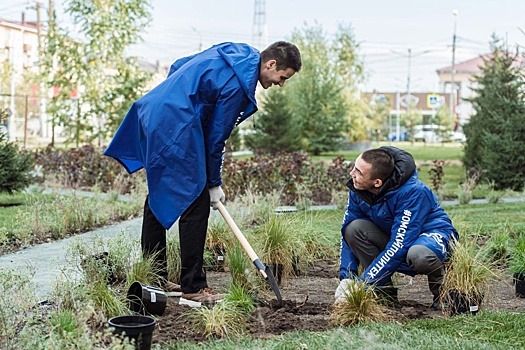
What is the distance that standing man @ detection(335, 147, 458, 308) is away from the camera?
4637 millimetres

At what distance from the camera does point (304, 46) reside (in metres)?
32.6

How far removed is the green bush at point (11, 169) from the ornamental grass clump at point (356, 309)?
24.2 feet

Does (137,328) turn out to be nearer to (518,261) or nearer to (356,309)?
(356,309)

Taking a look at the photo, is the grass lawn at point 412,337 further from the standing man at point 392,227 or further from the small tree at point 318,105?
the small tree at point 318,105

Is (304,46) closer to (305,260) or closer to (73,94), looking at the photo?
(73,94)

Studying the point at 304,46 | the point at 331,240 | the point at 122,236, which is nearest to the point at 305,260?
the point at 331,240

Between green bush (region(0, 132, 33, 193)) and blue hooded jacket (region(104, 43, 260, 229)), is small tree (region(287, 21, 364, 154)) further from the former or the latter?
blue hooded jacket (region(104, 43, 260, 229))

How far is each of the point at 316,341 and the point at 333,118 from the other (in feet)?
80.8

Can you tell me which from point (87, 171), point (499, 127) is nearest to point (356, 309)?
point (87, 171)

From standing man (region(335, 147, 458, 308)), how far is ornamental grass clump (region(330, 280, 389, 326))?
14cm

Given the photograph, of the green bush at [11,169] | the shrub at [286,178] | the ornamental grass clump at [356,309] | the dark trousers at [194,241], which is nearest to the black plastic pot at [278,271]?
the dark trousers at [194,241]

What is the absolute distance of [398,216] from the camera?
470 centimetres

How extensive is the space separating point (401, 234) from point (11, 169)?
745cm

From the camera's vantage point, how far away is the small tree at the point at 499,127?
14.7 meters
